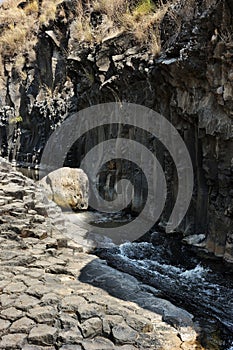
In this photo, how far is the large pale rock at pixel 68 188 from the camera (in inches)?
451

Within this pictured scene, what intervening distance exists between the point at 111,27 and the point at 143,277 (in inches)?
368

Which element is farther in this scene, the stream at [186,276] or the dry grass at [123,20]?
the dry grass at [123,20]

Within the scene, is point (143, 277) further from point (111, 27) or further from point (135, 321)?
point (111, 27)

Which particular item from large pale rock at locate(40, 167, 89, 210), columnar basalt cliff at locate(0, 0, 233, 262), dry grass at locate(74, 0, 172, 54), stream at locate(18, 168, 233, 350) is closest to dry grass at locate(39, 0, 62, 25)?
dry grass at locate(74, 0, 172, 54)

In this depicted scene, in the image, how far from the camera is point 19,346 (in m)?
3.68

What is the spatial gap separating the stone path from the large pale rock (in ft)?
14.3

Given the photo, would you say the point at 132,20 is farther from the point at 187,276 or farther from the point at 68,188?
the point at 187,276

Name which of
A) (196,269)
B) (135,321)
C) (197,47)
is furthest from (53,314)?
(197,47)

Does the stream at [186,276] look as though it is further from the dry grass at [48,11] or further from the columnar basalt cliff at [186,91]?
the dry grass at [48,11]

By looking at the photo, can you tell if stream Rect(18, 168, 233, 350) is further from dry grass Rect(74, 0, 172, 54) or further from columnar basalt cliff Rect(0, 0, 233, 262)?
dry grass Rect(74, 0, 172, 54)

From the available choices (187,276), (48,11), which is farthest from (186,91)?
(48,11)

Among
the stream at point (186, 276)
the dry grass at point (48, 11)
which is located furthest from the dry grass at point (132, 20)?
the dry grass at point (48, 11)

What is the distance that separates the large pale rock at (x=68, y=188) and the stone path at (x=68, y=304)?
435 centimetres

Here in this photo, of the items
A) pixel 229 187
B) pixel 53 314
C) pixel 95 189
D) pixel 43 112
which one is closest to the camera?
pixel 53 314
